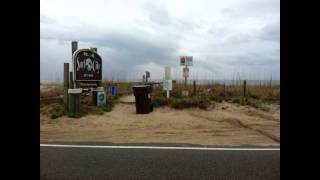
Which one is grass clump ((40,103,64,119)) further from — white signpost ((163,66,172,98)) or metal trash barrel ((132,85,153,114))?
white signpost ((163,66,172,98))

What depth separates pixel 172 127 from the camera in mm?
12172

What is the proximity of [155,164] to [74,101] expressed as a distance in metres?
8.29

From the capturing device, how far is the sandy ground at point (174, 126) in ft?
32.8

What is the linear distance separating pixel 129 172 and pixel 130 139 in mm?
3701

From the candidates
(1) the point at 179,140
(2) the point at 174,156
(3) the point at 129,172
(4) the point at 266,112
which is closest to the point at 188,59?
(4) the point at 266,112

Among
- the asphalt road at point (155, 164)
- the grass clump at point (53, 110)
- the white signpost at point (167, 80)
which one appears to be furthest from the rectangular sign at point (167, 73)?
the asphalt road at point (155, 164)

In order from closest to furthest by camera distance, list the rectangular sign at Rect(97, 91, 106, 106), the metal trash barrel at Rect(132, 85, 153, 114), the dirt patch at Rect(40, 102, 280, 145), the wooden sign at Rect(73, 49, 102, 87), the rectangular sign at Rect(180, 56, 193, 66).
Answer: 1. the dirt patch at Rect(40, 102, 280, 145)
2. the wooden sign at Rect(73, 49, 102, 87)
3. the metal trash barrel at Rect(132, 85, 153, 114)
4. the rectangular sign at Rect(97, 91, 106, 106)
5. the rectangular sign at Rect(180, 56, 193, 66)

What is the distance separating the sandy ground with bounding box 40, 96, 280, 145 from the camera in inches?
393

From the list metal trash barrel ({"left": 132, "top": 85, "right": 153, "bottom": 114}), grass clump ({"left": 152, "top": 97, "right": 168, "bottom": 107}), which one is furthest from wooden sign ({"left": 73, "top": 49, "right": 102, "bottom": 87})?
grass clump ({"left": 152, "top": 97, "right": 168, "bottom": 107})

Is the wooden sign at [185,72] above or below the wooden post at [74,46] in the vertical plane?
below

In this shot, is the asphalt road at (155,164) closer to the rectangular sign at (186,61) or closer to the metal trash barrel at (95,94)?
the metal trash barrel at (95,94)
